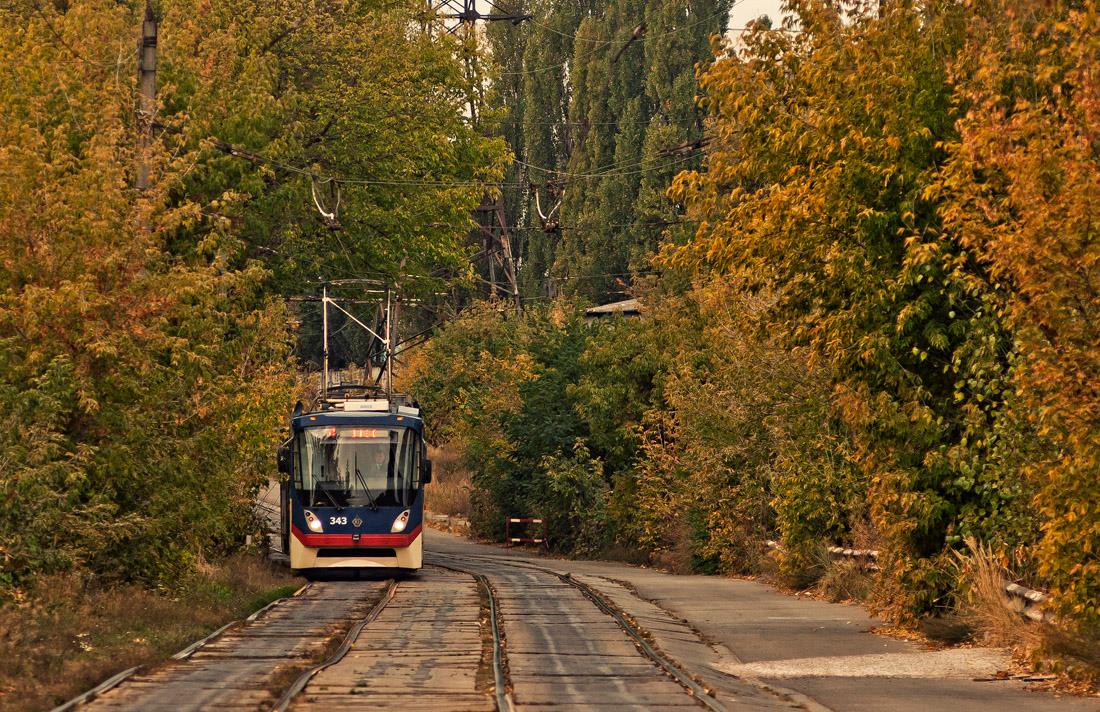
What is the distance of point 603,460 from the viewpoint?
4506cm

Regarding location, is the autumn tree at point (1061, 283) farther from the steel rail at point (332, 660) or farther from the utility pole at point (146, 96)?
the utility pole at point (146, 96)

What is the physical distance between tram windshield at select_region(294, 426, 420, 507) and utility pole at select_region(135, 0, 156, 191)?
28.7 ft

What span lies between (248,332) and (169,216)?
4.59 m

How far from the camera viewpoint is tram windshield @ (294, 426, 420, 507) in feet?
99.5

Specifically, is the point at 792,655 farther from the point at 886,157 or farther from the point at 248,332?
the point at 248,332

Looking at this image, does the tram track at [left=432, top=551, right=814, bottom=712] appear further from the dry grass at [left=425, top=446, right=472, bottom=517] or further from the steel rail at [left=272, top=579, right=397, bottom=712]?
the dry grass at [left=425, top=446, right=472, bottom=517]

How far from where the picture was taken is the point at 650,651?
17.1 m

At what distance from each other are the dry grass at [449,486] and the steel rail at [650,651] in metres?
32.5

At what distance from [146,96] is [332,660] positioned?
1107 cm

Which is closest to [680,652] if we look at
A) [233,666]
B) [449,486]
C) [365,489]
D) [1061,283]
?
[233,666]

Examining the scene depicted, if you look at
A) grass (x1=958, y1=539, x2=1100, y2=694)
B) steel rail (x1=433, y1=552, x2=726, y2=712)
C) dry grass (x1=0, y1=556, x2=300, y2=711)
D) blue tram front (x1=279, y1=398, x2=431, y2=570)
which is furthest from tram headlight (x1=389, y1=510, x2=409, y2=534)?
grass (x1=958, y1=539, x2=1100, y2=694)

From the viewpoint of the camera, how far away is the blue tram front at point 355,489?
30172 mm

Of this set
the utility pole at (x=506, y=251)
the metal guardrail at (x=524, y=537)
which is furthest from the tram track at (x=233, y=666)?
the utility pole at (x=506, y=251)

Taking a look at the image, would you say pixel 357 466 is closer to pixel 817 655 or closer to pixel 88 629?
pixel 88 629
